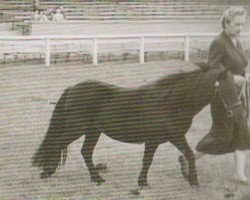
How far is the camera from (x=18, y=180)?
2518 millimetres

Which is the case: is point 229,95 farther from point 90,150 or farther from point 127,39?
A: point 127,39

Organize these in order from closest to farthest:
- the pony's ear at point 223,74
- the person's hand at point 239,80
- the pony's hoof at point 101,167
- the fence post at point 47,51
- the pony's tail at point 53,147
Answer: the pony's ear at point 223,74, the person's hand at point 239,80, the pony's tail at point 53,147, the pony's hoof at point 101,167, the fence post at point 47,51

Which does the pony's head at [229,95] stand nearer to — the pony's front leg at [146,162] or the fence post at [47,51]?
the pony's front leg at [146,162]

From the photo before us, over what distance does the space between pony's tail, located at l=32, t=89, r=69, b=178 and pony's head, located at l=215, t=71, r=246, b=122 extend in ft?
2.98

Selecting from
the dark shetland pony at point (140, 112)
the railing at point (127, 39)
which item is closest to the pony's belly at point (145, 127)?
the dark shetland pony at point (140, 112)

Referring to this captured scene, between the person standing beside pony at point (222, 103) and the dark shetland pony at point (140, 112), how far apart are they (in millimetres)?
131

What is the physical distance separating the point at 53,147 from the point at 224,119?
1034mm

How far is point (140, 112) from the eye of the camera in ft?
7.71

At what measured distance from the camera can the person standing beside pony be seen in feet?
7.82

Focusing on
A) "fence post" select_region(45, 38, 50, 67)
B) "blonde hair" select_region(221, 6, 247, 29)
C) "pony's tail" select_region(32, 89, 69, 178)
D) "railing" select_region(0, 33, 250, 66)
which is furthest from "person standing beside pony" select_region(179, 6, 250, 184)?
"fence post" select_region(45, 38, 50, 67)

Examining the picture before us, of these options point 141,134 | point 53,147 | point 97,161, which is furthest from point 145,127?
point 97,161

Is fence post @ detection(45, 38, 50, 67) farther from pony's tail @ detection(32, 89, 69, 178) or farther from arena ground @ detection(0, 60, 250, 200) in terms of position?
pony's tail @ detection(32, 89, 69, 178)

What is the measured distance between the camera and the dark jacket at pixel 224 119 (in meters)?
2.44

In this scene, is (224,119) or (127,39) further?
(127,39)
